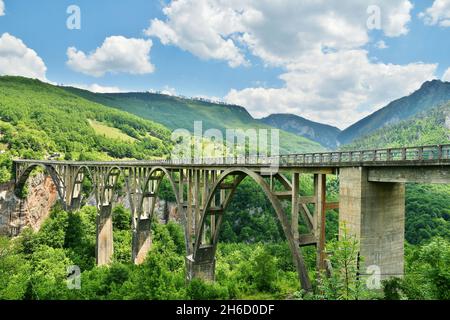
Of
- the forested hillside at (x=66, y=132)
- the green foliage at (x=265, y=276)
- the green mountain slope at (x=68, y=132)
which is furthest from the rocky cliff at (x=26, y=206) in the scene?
the green foliage at (x=265, y=276)

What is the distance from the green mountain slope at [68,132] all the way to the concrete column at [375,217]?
228ft

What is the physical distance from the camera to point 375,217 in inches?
524

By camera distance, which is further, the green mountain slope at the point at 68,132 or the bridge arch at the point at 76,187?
the green mountain slope at the point at 68,132

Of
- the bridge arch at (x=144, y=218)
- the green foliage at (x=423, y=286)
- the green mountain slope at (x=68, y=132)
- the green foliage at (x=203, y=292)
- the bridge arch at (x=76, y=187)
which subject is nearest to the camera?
the green foliage at (x=423, y=286)

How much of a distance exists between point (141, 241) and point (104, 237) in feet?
29.2

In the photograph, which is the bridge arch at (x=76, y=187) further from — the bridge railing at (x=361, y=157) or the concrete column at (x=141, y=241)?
the bridge railing at (x=361, y=157)

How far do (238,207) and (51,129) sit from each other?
68.6m

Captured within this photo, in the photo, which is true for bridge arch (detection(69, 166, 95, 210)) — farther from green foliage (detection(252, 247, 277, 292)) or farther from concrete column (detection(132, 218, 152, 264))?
green foliage (detection(252, 247, 277, 292))

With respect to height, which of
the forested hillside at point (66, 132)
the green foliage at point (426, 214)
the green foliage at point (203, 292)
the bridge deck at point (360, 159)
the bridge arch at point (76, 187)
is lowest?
the green foliage at point (426, 214)

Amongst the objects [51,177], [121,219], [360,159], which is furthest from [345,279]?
[51,177]

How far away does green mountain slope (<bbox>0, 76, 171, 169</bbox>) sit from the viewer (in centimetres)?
7669

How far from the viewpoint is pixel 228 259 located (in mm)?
51156

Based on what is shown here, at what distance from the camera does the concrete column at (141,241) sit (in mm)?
39281
